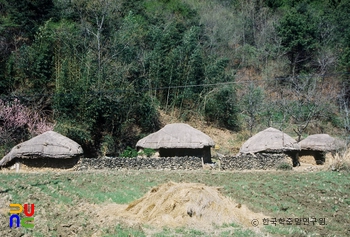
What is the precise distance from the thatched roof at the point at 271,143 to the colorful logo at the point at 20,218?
45.9 feet

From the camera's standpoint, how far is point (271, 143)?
24.1m

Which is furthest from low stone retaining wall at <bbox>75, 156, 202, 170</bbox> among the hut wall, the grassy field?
the hut wall

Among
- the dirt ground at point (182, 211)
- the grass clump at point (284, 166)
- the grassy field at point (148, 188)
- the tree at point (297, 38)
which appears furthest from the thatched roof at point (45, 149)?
the tree at point (297, 38)

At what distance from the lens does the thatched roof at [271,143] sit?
23.9 m

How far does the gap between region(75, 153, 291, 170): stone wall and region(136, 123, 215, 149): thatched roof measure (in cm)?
228

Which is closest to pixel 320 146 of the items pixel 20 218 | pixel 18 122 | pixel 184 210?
pixel 18 122

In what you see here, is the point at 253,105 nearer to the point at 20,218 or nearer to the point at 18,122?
the point at 18,122

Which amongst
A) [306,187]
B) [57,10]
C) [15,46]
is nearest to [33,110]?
[15,46]

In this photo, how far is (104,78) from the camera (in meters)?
30.4

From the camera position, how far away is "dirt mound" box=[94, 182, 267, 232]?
11.2m

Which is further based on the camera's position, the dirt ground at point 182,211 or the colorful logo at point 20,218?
the dirt ground at point 182,211

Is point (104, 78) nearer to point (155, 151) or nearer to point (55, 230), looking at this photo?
point (155, 151)

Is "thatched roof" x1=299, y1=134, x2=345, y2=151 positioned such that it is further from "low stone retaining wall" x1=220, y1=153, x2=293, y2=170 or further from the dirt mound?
the dirt mound

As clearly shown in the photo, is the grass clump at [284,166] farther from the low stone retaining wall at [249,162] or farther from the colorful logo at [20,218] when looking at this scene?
the colorful logo at [20,218]
